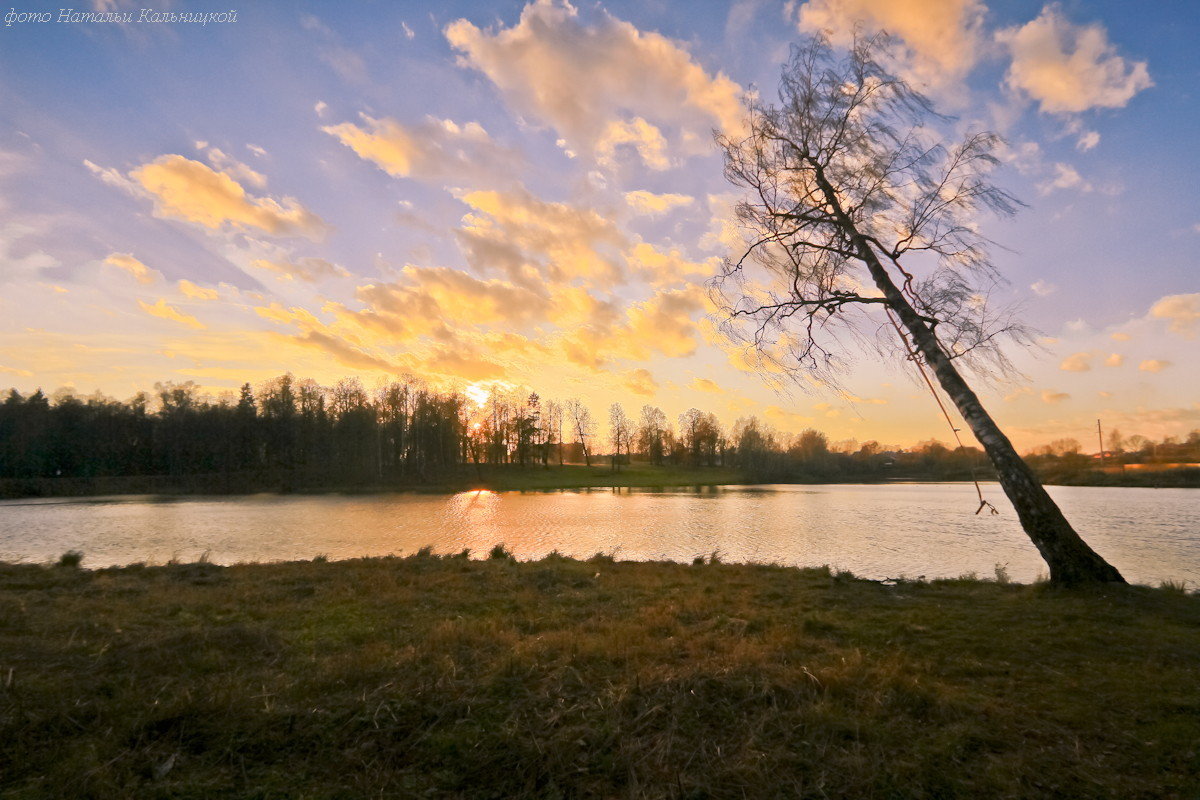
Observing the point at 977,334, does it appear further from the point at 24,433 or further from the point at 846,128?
the point at 24,433

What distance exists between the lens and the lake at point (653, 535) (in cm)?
1792

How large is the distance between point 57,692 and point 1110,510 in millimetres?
47457

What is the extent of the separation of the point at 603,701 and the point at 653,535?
21.3m

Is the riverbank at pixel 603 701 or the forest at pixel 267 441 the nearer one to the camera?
the riverbank at pixel 603 701

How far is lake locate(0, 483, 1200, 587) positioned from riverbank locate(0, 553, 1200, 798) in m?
8.38

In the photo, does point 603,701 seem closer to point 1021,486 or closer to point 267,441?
point 1021,486

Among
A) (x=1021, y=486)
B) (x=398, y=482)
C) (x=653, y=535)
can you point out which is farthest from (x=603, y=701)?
(x=398, y=482)

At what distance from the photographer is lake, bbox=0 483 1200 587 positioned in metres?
17.9

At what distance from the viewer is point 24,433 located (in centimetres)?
7588

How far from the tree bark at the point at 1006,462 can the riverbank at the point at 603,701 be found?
2.67 feet

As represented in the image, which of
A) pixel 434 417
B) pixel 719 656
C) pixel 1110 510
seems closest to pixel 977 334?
pixel 719 656

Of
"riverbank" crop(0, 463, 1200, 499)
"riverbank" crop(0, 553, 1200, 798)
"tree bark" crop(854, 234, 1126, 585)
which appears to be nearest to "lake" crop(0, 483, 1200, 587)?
"tree bark" crop(854, 234, 1126, 585)

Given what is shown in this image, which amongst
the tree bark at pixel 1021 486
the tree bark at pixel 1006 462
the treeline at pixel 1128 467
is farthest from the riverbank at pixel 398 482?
the tree bark at pixel 1021 486

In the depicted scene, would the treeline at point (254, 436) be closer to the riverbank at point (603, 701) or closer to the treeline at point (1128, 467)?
the treeline at point (1128, 467)
